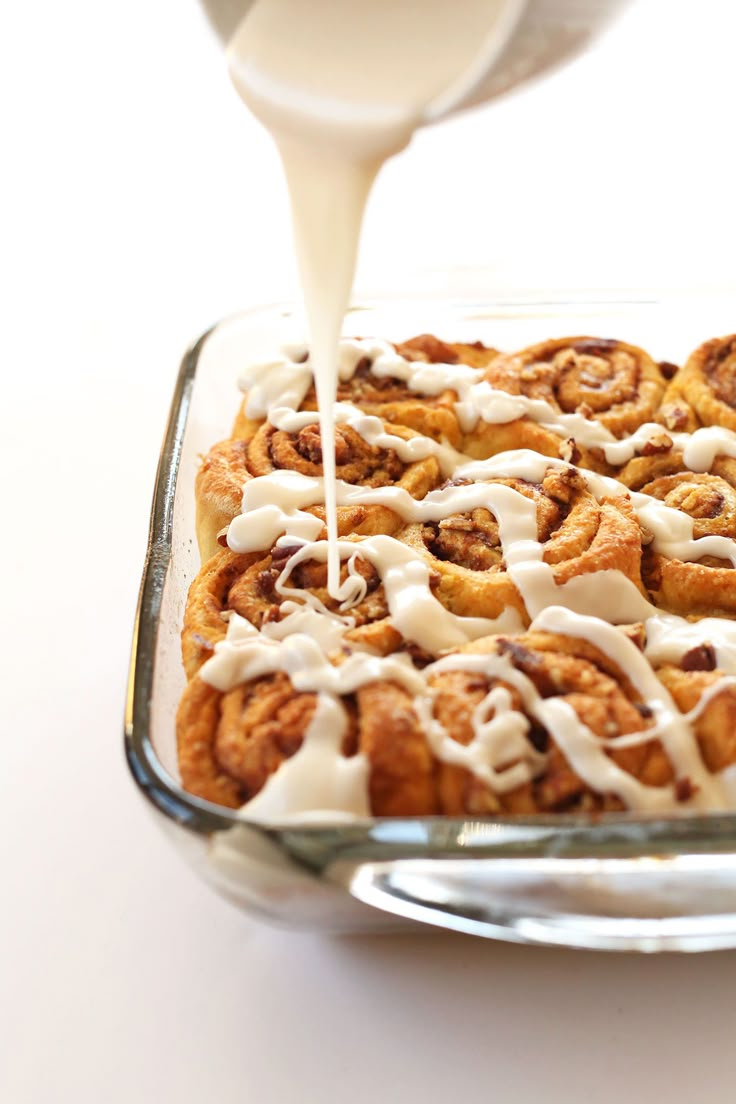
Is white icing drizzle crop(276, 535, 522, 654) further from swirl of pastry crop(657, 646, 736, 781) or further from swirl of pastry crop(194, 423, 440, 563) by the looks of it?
swirl of pastry crop(657, 646, 736, 781)

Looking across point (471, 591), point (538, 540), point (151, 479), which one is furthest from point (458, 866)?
point (151, 479)

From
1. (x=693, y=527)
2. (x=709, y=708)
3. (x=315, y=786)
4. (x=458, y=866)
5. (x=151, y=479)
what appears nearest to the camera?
(x=458, y=866)

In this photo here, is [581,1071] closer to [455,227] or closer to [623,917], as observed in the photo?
[623,917]

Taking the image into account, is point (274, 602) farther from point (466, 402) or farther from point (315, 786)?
point (466, 402)

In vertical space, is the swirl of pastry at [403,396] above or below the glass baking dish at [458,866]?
above

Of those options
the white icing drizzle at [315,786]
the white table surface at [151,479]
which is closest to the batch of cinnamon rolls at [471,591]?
the white icing drizzle at [315,786]

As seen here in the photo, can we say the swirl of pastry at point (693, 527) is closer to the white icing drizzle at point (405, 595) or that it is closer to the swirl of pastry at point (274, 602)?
the white icing drizzle at point (405, 595)

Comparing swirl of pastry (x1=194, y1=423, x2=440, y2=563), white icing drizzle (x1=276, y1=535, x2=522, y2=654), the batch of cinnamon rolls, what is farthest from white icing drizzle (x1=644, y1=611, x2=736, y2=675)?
swirl of pastry (x1=194, y1=423, x2=440, y2=563)
